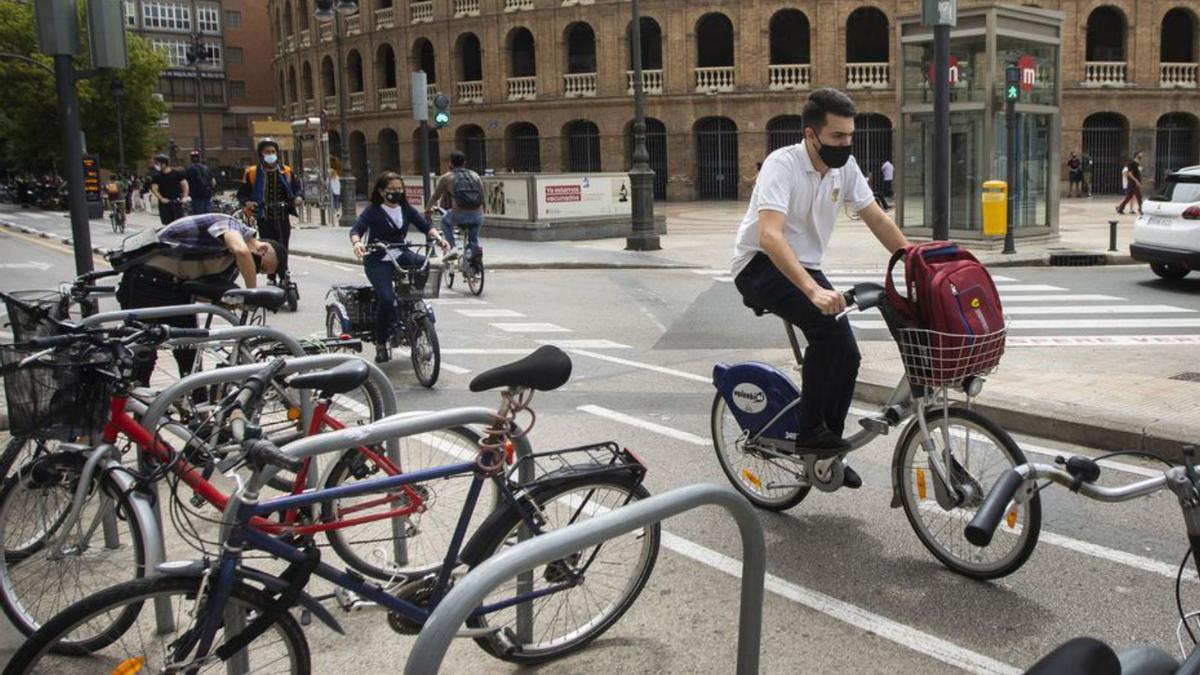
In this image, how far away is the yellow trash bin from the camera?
64.0 ft

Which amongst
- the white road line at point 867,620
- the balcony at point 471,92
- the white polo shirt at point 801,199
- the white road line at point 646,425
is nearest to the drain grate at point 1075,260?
the white road line at point 646,425

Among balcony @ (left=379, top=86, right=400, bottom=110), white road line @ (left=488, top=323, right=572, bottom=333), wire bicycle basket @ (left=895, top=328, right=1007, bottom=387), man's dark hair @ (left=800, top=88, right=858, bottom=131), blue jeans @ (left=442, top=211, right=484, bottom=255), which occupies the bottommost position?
white road line @ (left=488, top=323, right=572, bottom=333)

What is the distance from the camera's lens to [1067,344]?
10633 mm

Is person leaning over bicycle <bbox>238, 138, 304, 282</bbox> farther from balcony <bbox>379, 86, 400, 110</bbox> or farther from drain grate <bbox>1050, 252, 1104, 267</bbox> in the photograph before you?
balcony <bbox>379, 86, 400, 110</bbox>

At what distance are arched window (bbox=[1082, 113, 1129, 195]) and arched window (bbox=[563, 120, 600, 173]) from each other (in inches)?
779

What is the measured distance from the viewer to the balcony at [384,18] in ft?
160

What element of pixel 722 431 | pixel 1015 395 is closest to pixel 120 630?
pixel 722 431

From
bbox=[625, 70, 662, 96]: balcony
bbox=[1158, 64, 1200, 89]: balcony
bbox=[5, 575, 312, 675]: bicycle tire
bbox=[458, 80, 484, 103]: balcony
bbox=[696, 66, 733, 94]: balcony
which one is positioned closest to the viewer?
bbox=[5, 575, 312, 675]: bicycle tire

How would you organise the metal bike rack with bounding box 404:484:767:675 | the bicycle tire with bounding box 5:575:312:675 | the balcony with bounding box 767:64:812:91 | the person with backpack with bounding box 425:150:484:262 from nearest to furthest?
the metal bike rack with bounding box 404:484:767:675, the bicycle tire with bounding box 5:575:312:675, the person with backpack with bounding box 425:150:484:262, the balcony with bounding box 767:64:812:91

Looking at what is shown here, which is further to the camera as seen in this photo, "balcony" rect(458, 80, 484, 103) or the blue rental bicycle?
"balcony" rect(458, 80, 484, 103)

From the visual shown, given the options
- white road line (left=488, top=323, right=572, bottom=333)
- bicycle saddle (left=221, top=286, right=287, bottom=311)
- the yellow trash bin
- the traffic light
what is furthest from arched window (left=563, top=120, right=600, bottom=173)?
bicycle saddle (left=221, top=286, right=287, bottom=311)

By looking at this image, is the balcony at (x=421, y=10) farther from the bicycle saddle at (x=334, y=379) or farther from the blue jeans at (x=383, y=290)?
the bicycle saddle at (x=334, y=379)

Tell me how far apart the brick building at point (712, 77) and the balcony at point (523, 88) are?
9cm

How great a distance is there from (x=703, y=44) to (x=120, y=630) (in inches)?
1727
